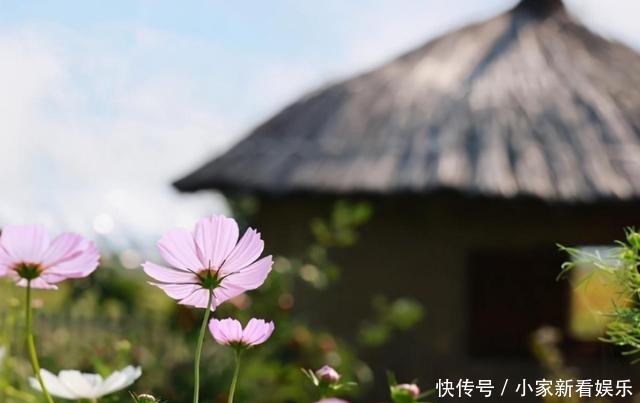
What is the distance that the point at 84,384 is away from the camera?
103 centimetres

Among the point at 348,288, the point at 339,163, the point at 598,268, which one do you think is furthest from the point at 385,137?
the point at 598,268

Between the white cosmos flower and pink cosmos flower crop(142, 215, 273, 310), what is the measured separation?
0.10 meters

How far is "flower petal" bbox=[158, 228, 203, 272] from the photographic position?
0.89 meters

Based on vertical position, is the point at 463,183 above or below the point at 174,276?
above

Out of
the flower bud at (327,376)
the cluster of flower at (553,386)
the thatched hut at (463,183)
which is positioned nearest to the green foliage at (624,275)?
the cluster of flower at (553,386)

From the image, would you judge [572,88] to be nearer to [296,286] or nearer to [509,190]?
[509,190]

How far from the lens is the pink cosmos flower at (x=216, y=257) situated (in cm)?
89

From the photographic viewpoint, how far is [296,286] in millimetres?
8109

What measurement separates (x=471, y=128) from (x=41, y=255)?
7024 mm

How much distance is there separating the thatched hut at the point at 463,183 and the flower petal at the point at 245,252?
604 cm

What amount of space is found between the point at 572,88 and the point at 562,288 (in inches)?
55.1

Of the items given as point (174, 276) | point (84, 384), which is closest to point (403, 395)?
point (174, 276)

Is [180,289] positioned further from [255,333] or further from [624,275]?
[624,275]

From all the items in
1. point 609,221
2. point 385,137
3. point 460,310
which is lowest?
point 460,310
